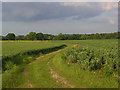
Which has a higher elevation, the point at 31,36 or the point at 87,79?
the point at 31,36

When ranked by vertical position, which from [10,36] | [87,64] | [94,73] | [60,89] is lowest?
[60,89]

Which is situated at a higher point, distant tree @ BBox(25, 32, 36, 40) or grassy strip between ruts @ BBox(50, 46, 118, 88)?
distant tree @ BBox(25, 32, 36, 40)

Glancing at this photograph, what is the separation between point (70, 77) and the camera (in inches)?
469

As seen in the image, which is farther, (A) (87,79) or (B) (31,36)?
(B) (31,36)

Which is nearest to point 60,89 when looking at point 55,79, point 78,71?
point 55,79

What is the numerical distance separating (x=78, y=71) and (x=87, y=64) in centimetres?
160

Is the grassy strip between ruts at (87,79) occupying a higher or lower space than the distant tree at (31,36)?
lower

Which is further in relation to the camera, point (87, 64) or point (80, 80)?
point (87, 64)

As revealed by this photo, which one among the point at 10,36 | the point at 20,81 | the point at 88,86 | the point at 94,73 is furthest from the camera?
the point at 10,36

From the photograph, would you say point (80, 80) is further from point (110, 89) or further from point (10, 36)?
point (10, 36)

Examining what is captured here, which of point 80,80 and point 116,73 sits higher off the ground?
point 116,73

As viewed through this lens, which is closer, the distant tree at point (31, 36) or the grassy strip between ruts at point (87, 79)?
the grassy strip between ruts at point (87, 79)

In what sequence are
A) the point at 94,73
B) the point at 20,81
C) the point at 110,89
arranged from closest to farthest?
the point at 110,89 < the point at 20,81 < the point at 94,73

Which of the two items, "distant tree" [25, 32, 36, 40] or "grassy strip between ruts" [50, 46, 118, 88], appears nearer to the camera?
"grassy strip between ruts" [50, 46, 118, 88]
